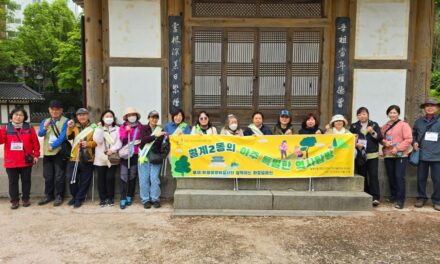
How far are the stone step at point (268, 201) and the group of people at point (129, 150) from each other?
594 mm

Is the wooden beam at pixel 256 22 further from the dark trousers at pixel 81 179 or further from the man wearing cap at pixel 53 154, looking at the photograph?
the dark trousers at pixel 81 179

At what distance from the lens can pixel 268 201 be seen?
6.18 metres

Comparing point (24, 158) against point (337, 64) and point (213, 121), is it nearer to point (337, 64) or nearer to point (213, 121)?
point (213, 121)

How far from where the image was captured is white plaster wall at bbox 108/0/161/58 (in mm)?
7641

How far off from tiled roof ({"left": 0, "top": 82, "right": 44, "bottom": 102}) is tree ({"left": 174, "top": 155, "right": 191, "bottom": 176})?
3005 centimetres

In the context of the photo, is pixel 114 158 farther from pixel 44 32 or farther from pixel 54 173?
pixel 44 32

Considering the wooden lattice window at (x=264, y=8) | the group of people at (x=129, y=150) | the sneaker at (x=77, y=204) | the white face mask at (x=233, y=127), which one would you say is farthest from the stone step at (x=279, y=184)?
→ the wooden lattice window at (x=264, y=8)

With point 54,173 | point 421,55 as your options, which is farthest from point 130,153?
point 421,55

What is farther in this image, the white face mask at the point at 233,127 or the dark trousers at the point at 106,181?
the white face mask at the point at 233,127

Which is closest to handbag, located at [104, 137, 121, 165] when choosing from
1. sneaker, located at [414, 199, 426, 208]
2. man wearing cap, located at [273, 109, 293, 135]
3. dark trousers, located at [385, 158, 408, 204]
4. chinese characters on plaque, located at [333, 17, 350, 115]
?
man wearing cap, located at [273, 109, 293, 135]

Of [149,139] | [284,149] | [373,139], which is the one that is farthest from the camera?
[373,139]

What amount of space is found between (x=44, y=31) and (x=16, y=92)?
6379 mm

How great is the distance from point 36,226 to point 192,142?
2.85 metres

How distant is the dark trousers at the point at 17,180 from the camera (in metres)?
6.39
